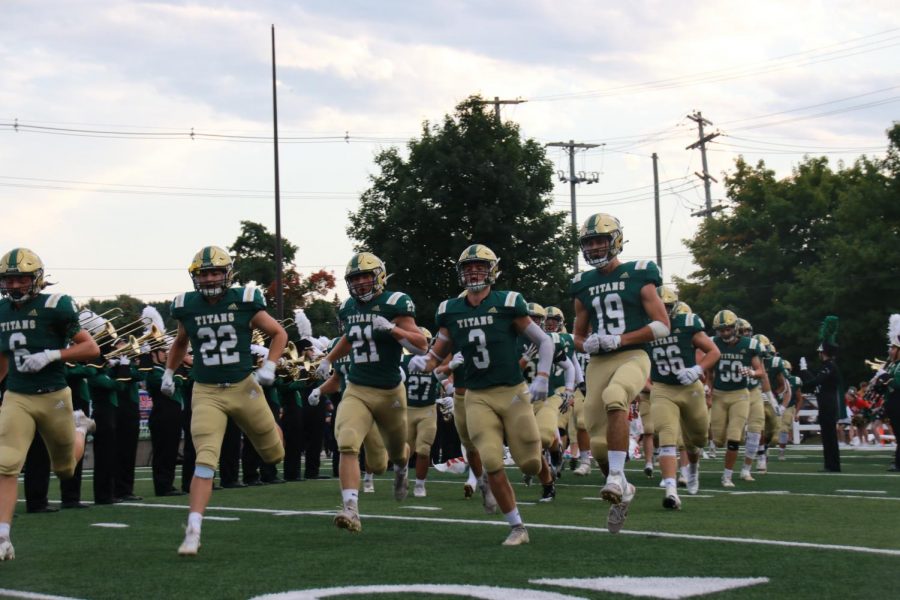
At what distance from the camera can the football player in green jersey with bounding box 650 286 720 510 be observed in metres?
11.6

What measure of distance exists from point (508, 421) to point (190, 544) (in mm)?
2351

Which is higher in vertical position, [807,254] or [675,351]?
[807,254]

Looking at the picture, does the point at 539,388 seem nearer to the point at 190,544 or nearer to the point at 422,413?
the point at 190,544

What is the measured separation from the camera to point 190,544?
7.98 metres

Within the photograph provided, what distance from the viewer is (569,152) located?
63.8 m

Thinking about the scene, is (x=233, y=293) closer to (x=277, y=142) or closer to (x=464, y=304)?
(x=464, y=304)

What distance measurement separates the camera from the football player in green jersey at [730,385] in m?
15.3

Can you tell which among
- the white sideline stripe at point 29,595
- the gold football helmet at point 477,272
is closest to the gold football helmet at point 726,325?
the gold football helmet at point 477,272

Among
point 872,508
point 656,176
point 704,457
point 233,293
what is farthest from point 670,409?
point 656,176

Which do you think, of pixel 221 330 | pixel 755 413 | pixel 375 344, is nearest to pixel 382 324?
pixel 375 344

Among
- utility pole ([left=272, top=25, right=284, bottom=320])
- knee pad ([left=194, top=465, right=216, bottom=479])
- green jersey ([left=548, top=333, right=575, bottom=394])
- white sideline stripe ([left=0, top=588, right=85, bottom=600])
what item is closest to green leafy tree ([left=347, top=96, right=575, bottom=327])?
utility pole ([left=272, top=25, right=284, bottom=320])

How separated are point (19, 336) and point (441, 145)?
3461cm

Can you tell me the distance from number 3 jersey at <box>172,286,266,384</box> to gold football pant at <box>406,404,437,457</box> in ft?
17.0

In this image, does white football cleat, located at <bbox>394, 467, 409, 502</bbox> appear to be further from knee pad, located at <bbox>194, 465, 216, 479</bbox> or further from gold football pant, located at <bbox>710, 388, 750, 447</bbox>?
gold football pant, located at <bbox>710, 388, 750, 447</bbox>
